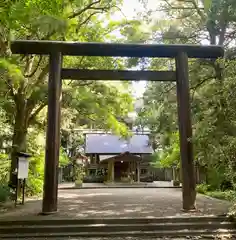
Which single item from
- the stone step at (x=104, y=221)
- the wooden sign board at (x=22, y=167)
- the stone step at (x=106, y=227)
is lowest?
the stone step at (x=106, y=227)

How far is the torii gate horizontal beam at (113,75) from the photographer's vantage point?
9.43 metres

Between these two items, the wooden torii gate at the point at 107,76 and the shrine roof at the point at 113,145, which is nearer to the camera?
the wooden torii gate at the point at 107,76

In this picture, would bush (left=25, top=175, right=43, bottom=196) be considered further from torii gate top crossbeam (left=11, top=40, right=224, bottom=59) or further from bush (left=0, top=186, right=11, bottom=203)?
torii gate top crossbeam (left=11, top=40, right=224, bottom=59)

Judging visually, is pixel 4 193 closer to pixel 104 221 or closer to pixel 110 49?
pixel 104 221

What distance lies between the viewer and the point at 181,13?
14406 mm

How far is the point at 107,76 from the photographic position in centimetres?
953

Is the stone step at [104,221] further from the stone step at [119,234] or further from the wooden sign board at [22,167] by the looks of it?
the wooden sign board at [22,167]

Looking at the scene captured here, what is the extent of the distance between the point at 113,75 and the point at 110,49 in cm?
90

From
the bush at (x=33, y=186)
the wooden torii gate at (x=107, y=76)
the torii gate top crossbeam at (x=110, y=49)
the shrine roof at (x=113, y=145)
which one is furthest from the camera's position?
the shrine roof at (x=113, y=145)

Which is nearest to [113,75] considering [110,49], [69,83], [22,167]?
[110,49]

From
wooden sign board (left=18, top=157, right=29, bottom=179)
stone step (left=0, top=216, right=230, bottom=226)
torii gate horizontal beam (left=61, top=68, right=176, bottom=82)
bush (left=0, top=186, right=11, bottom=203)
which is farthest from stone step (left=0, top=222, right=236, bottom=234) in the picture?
torii gate horizontal beam (left=61, top=68, right=176, bottom=82)

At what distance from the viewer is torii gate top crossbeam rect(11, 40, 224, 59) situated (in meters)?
8.89

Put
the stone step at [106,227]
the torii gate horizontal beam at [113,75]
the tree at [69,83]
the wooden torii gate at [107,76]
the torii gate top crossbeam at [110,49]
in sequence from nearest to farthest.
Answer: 1. the stone step at [106,227]
2. the wooden torii gate at [107,76]
3. the torii gate top crossbeam at [110,49]
4. the torii gate horizontal beam at [113,75]
5. the tree at [69,83]

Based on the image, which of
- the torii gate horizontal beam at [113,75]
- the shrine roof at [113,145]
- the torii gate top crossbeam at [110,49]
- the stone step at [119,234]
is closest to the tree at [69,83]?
the torii gate top crossbeam at [110,49]
